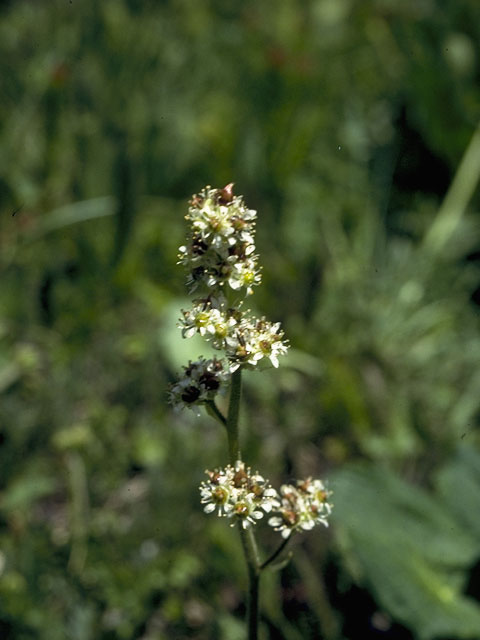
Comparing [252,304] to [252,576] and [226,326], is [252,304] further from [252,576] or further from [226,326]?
[226,326]

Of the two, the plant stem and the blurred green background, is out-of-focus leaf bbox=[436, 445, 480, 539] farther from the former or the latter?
the plant stem

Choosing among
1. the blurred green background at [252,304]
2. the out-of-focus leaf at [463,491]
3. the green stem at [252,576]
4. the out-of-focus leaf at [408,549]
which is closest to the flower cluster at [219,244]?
the green stem at [252,576]

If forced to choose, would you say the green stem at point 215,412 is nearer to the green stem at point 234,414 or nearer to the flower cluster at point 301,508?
the green stem at point 234,414

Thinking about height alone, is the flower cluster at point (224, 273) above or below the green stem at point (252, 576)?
above

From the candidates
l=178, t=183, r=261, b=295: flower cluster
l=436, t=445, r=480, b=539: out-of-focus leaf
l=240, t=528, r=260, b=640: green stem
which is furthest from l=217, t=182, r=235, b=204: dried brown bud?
l=436, t=445, r=480, b=539: out-of-focus leaf

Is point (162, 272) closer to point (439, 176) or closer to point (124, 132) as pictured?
point (124, 132)

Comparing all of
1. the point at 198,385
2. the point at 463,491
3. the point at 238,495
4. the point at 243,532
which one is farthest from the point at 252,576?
the point at 463,491
